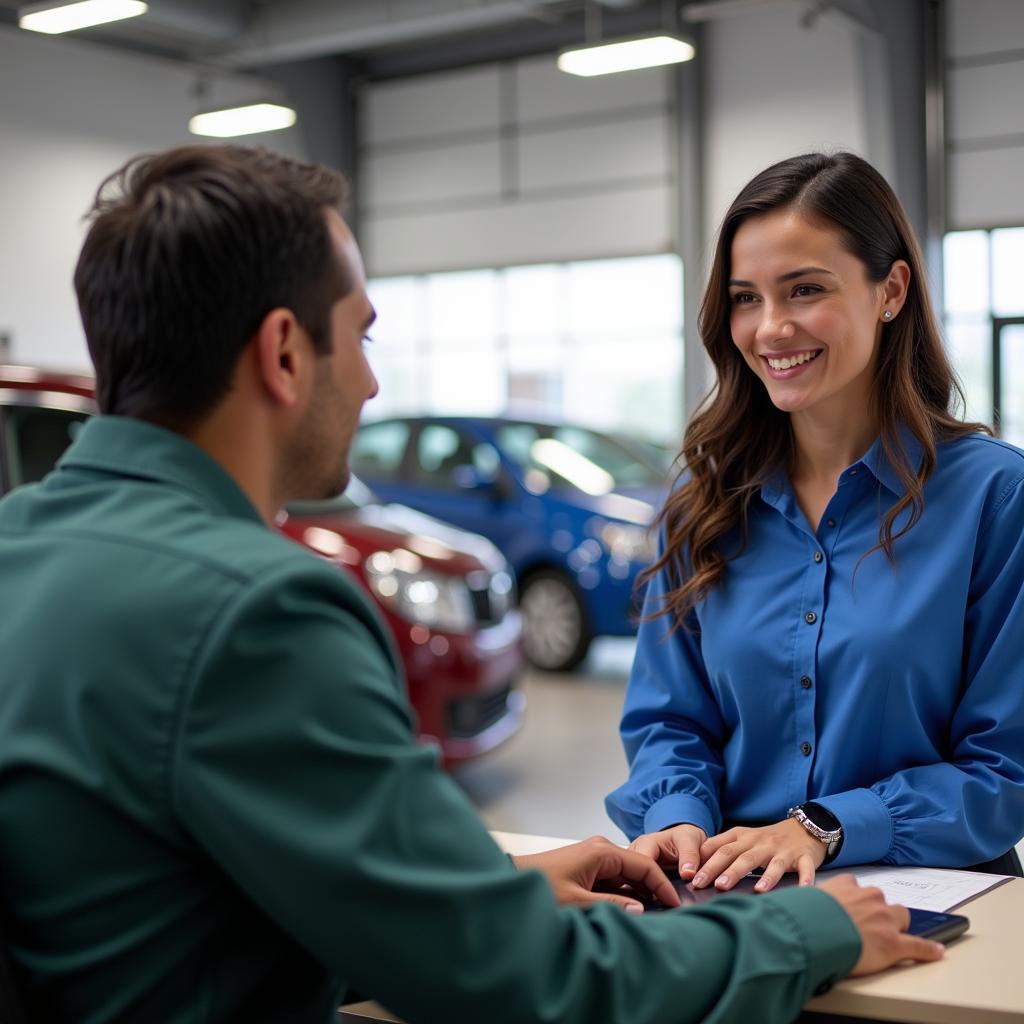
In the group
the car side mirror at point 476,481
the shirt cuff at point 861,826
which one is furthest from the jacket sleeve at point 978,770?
the car side mirror at point 476,481

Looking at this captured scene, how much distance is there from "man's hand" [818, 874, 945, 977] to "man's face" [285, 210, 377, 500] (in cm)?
68

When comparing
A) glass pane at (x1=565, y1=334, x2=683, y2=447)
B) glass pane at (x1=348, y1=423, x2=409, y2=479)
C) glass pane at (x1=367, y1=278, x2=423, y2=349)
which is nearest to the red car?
glass pane at (x1=348, y1=423, x2=409, y2=479)

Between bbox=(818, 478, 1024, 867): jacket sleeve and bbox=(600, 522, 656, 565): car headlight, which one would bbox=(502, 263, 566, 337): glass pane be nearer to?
bbox=(600, 522, 656, 565): car headlight

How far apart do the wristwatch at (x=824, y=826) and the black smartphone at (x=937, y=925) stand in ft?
0.96

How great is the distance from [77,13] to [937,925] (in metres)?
8.83

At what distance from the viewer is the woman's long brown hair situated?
210cm

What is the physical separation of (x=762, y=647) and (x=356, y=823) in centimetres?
118

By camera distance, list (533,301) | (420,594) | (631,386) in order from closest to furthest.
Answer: (420,594) < (631,386) < (533,301)

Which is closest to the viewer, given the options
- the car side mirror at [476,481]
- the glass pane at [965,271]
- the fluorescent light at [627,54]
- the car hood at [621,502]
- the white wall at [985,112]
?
the car hood at [621,502]

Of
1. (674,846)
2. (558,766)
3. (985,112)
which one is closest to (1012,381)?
→ (985,112)

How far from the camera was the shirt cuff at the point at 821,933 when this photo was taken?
129 cm

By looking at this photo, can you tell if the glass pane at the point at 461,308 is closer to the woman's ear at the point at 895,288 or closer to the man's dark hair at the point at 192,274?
the woman's ear at the point at 895,288

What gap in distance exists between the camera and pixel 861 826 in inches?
74.0

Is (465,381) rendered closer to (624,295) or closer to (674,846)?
(624,295)
